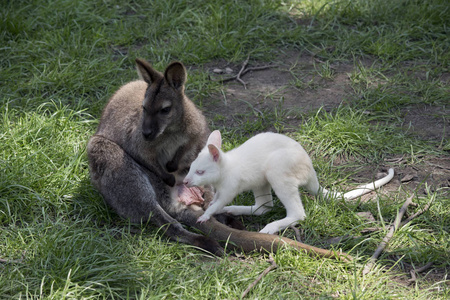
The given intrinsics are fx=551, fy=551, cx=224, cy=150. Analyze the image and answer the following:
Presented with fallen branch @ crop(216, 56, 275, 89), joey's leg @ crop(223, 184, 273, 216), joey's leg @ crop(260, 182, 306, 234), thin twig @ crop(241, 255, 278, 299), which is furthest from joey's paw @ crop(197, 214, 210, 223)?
fallen branch @ crop(216, 56, 275, 89)

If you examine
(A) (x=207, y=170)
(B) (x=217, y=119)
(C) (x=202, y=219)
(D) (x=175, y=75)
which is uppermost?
(D) (x=175, y=75)

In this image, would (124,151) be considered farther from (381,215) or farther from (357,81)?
(357,81)

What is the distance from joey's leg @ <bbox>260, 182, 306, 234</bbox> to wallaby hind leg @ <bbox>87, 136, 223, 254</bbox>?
551 mm

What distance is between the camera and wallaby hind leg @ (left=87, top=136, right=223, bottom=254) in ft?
13.4

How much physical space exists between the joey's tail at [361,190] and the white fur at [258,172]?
269mm

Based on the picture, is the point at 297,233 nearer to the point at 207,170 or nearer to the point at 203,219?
the point at 203,219

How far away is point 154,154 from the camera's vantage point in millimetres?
4418

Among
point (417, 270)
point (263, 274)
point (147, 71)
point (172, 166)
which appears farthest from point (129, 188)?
point (417, 270)

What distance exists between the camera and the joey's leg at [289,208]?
3.95m

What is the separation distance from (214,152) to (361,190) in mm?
1250

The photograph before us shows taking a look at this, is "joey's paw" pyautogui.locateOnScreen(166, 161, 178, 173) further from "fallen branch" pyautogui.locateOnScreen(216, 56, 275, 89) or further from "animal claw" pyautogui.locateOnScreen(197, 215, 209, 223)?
"fallen branch" pyautogui.locateOnScreen(216, 56, 275, 89)

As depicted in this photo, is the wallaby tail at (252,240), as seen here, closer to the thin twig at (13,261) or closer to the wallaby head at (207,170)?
the wallaby head at (207,170)

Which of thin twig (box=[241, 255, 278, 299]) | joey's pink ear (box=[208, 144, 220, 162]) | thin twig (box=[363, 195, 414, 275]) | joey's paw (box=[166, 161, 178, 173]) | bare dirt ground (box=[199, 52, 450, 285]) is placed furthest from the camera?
bare dirt ground (box=[199, 52, 450, 285])

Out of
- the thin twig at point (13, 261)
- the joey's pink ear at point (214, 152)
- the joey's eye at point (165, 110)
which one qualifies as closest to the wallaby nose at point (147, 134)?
the joey's eye at point (165, 110)
